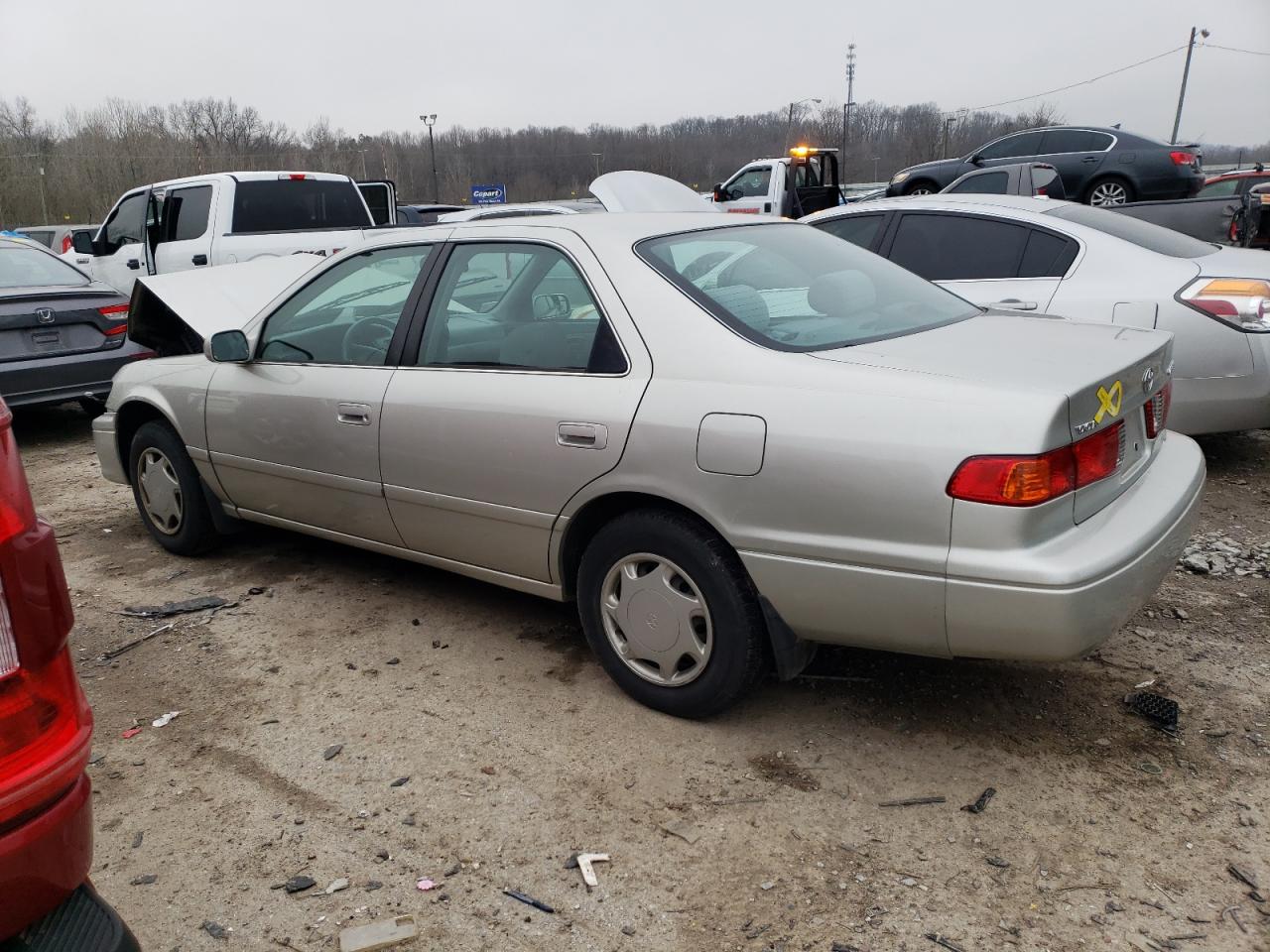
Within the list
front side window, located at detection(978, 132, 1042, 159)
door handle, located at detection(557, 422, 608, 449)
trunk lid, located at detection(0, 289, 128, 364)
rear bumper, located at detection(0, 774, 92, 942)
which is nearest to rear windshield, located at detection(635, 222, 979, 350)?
door handle, located at detection(557, 422, 608, 449)

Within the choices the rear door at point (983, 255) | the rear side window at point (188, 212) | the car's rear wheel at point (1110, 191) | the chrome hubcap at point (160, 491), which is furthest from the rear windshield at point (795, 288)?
the car's rear wheel at point (1110, 191)

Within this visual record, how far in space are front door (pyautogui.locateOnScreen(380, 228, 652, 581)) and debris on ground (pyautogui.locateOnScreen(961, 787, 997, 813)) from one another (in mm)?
1403

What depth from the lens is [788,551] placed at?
270cm

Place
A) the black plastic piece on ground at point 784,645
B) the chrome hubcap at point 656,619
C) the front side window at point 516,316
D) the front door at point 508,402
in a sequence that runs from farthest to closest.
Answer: the front side window at point 516,316
the front door at point 508,402
the chrome hubcap at point 656,619
the black plastic piece on ground at point 784,645

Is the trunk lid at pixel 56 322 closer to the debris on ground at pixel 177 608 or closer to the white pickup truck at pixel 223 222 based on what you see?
the white pickup truck at pixel 223 222

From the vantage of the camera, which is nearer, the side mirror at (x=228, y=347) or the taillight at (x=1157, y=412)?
the taillight at (x=1157, y=412)

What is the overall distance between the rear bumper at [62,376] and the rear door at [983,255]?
211 inches

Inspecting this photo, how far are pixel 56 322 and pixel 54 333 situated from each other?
9 centimetres

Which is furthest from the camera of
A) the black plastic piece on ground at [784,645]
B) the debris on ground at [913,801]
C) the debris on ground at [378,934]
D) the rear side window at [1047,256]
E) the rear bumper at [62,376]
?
the rear bumper at [62,376]

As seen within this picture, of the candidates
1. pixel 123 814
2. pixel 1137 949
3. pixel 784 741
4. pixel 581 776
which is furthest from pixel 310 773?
pixel 1137 949

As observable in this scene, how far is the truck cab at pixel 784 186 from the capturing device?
53.6ft

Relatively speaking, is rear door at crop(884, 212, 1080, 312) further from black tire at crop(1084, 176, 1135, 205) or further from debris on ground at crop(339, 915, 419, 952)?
black tire at crop(1084, 176, 1135, 205)

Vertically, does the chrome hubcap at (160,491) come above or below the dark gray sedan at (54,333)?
below

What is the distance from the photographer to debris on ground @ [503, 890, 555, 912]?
2379 mm
